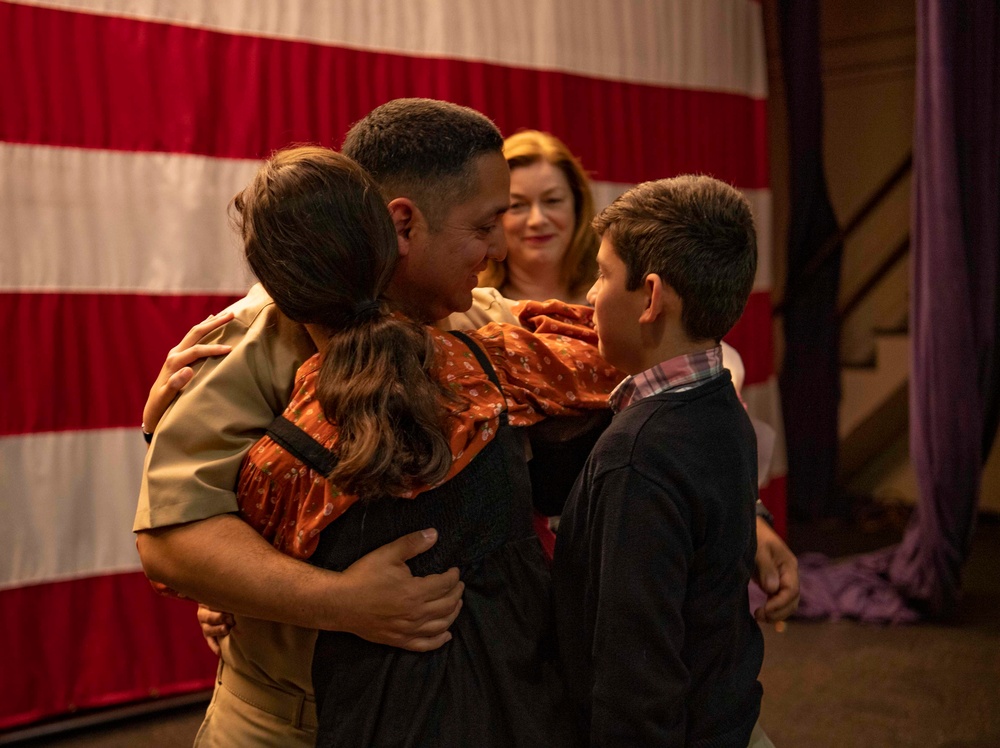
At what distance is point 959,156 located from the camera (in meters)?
3.61

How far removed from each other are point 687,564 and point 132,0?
2373 millimetres

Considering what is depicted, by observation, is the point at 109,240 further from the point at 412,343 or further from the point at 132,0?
the point at 412,343

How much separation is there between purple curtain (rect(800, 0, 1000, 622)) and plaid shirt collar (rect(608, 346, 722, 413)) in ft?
9.11

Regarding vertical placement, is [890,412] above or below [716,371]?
below

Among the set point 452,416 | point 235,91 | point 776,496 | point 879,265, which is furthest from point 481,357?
point 879,265


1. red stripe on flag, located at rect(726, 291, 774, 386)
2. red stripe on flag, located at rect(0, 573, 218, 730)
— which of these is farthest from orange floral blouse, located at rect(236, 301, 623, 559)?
red stripe on flag, located at rect(726, 291, 774, 386)

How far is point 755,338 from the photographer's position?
14.2 ft

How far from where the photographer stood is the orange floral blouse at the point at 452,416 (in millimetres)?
1028

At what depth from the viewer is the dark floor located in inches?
114

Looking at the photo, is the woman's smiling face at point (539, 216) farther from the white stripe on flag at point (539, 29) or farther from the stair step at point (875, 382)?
the stair step at point (875, 382)

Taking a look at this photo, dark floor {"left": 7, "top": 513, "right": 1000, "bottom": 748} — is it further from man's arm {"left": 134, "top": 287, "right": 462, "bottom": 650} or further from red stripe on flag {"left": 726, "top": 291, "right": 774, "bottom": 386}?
man's arm {"left": 134, "top": 287, "right": 462, "bottom": 650}

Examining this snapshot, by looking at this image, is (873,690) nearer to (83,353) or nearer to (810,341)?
(810,341)

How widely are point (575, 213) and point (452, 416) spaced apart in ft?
5.44

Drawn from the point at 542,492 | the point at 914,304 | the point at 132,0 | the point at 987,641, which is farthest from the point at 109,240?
the point at 987,641
